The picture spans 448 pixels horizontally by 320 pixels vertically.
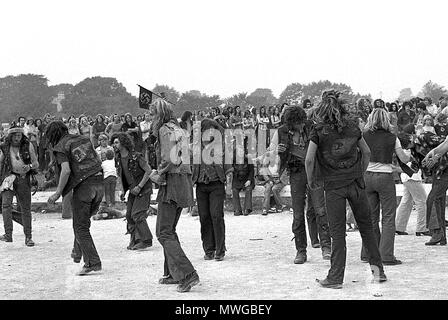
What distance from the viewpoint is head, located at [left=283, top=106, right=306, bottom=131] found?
9859mm

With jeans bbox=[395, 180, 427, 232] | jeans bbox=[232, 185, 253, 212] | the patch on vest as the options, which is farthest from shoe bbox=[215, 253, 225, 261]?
jeans bbox=[232, 185, 253, 212]

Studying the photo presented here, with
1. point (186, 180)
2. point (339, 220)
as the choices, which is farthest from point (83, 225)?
point (339, 220)

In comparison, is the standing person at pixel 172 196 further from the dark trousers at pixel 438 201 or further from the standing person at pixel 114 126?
the standing person at pixel 114 126

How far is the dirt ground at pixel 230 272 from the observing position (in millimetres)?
7918

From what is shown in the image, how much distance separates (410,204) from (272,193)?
4.56 metres

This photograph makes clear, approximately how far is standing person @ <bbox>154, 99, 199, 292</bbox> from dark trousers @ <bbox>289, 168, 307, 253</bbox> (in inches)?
73.7

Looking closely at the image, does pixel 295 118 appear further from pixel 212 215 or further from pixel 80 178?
pixel 80 178

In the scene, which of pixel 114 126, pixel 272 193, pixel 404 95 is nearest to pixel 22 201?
pixel 272 193

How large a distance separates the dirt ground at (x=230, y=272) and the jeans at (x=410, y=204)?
0.24 m

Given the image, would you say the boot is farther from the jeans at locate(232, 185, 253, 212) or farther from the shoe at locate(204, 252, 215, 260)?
the jeans at locate(232, 185, 253, 212)

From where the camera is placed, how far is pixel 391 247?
31.1 feet
